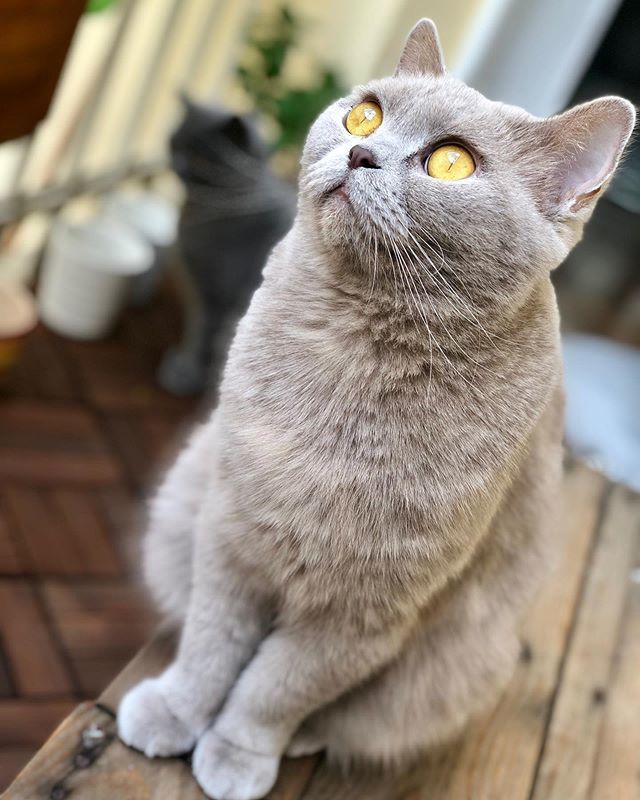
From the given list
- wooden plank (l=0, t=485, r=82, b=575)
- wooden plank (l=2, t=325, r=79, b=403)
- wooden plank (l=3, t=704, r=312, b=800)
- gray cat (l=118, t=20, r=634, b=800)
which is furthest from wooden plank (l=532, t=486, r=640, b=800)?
wooden plank (l=2, t=325, r=79, b=403)

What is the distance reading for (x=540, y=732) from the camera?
907 mm

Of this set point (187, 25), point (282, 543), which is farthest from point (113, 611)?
point (187, 25)

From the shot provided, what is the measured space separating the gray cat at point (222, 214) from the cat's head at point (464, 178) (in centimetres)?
87


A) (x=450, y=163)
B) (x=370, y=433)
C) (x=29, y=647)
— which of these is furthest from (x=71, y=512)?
(x=450, y=163)

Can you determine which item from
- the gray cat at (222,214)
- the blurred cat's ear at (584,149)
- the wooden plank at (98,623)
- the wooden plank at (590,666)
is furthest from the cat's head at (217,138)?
the blurred cat's ear at (584,149)

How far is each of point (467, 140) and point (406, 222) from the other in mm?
71

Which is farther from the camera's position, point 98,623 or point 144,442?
point 144,442

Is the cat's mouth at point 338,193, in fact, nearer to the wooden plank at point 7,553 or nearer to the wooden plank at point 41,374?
the wooden plank at point 7,553

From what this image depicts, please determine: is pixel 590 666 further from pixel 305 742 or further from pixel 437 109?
pixel 437 109

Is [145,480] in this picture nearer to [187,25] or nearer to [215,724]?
[215,724]

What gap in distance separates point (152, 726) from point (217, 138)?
1053 mm

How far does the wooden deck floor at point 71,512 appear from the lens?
3.63 feet

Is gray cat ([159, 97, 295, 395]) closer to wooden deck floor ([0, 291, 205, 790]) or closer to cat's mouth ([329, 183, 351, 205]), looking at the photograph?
wooden deck floor ([0, 291, 205, 790])

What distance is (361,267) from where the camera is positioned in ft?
1.83
